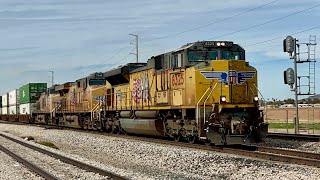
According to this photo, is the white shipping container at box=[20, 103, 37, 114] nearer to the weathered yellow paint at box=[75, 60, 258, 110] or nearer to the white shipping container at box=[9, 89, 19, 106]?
the white shipping container at box=[9, 89, 19, 106]

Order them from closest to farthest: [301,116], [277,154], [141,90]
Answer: [277,154], [141,90], [301,116]

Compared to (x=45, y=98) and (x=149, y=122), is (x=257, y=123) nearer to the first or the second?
(x=149, y=122)

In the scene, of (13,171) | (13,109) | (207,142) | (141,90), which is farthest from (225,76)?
(13,109)

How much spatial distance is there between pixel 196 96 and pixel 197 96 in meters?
0.03

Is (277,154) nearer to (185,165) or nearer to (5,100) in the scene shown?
(185,165)

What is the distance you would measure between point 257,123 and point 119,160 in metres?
4.68

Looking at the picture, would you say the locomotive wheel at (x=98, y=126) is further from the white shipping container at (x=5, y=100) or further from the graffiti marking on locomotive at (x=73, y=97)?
the white shipping container at (x=5, y=100)

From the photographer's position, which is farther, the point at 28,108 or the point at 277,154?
the point at 28,108

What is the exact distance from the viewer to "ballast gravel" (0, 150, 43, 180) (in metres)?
10.3

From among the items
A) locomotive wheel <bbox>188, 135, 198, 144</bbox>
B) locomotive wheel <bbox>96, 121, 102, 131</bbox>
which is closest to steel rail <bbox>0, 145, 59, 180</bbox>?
locomotive wheel <bbox>188, 135, 198, 144</bbox>

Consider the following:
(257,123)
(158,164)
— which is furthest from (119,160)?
(257,123)

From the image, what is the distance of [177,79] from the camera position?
16312mm

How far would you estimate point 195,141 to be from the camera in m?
15.8

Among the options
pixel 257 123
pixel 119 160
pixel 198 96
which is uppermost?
pixel 198 96
